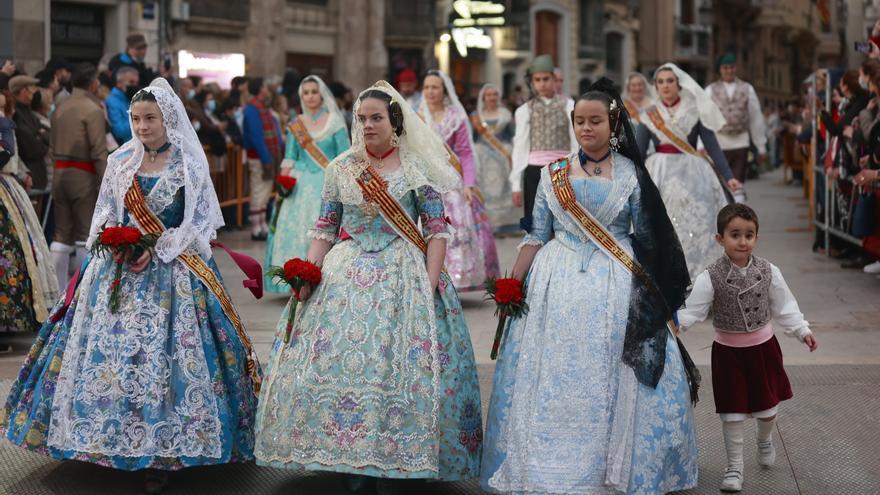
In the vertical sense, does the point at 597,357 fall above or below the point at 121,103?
below

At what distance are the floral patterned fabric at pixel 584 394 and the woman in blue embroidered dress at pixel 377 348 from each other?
0.23 metres

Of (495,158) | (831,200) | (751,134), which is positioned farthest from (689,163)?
(495,158)

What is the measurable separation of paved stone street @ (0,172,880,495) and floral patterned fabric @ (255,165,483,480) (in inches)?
15.0

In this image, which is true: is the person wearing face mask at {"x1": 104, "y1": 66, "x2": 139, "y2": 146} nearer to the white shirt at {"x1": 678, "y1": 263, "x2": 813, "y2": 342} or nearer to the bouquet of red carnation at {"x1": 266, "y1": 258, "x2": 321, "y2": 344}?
the bouquet of red carnation at {"x1": 266, "y1": 258, "x2": 321, "y2": 344}

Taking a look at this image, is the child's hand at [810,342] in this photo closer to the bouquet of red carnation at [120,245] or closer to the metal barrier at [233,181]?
the bouquet of red carnation at [120,245]

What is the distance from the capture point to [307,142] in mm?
10672

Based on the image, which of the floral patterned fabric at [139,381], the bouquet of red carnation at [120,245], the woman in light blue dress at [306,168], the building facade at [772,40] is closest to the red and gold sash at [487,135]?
the woman in light blue dress at [306,168]

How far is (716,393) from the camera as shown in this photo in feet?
19.0

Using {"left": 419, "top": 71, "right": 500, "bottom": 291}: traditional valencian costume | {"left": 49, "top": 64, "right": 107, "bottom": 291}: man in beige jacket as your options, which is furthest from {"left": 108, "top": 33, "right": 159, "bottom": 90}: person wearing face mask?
{"left": 419, "top": 71, "right": 500, "bottom": 291}: traditional valencian costume

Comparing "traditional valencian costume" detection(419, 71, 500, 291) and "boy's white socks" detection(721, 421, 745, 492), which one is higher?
"traditional valencian costume" detection(419, 71, 500, 291)

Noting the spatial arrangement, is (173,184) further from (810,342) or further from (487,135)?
(487,135)

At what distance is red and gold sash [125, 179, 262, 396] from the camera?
5.93 m

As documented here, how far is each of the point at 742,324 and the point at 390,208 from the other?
150 cm

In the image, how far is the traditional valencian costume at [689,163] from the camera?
32.5 feet
